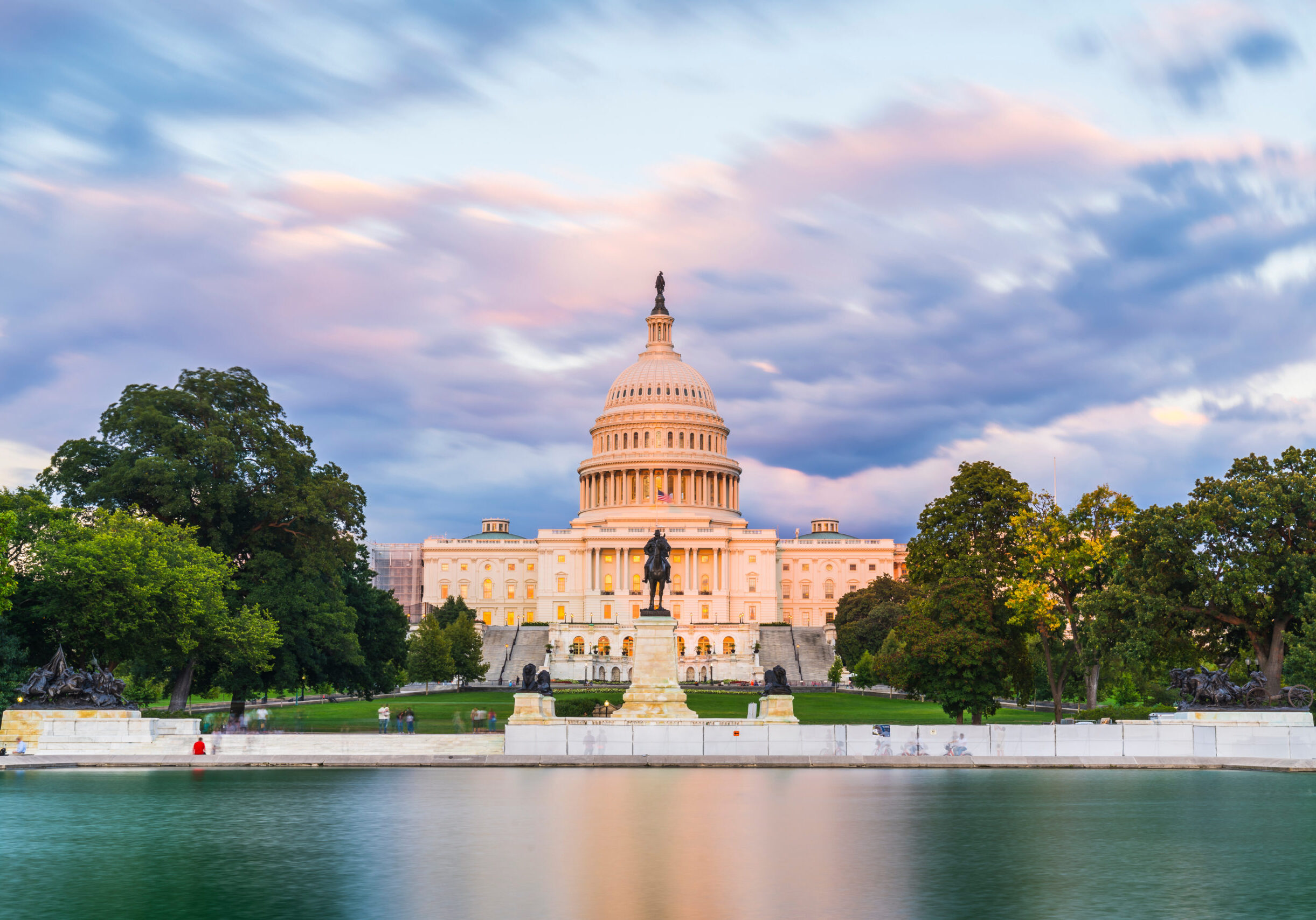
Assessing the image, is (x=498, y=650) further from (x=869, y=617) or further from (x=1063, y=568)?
(x=1063, y=568)

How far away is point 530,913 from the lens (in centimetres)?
1336

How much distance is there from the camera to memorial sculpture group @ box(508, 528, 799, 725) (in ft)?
135

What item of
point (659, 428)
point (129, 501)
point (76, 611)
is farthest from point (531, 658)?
point (76, 611)

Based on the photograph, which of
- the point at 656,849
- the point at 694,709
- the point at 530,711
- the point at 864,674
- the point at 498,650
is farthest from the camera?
→ the point at 498,650

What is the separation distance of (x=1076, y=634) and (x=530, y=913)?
4240 centimetres

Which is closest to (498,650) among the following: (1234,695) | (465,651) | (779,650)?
(779,650)

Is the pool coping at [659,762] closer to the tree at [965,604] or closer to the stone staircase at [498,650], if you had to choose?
the tree at [965,604]

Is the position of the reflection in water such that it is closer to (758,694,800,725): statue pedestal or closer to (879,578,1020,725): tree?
(758,694,800,725): statue pedestal

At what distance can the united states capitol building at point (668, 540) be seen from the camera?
154125mm

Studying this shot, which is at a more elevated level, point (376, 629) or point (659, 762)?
point (376, 629)

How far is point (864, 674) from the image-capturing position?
94.7m

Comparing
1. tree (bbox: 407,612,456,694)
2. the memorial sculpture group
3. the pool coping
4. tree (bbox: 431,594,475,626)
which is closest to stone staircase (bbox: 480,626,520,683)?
tree (bbox: 431,594,475,626)

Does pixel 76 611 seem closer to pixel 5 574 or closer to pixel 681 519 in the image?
pixel 5 574

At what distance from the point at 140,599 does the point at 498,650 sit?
83432mm
